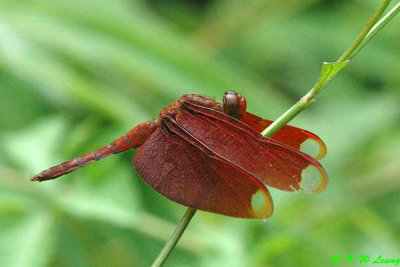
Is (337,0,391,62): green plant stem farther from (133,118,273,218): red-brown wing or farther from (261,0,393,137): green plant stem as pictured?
(133,118,273,218): red-brown wing

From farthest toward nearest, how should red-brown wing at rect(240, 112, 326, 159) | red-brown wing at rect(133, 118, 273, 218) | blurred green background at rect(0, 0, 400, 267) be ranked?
blurred green background at rect(0, 0, 400, 267)
red-brown wing at rect(240, 112, 326, 159)
red-brown wing at rect(133, 118, 273, 218)

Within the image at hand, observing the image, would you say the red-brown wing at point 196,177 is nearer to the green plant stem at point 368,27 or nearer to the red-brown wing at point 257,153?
the red-brown wing at point 257,153

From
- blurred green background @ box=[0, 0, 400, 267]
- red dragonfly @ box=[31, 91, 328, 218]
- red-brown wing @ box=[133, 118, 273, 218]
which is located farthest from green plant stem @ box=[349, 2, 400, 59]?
blurred green background @ box=[0, 0, 400, 267]

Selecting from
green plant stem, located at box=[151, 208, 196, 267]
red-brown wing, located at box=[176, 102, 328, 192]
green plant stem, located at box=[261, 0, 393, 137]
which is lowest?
green plant stem, located at box=[151, 208, 196, 267]

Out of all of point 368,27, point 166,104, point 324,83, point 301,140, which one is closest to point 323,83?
point 324,83

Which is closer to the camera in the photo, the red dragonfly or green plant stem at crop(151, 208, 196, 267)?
green plant stem at crop(151, 208, 196, 267)

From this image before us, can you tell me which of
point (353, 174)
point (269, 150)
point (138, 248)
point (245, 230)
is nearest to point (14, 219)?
point (138, 248)

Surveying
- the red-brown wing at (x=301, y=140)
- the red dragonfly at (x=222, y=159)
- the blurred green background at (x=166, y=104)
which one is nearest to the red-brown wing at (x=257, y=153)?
the red dragonfly at (x=222, y=159)
